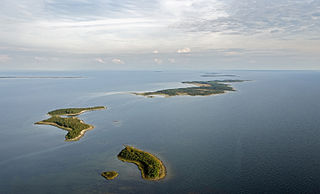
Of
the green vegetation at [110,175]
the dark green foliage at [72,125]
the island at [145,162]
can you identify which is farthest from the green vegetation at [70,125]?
the green vegetation at [110,175]

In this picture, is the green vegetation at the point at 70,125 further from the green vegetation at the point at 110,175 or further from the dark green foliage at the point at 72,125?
the green vegetation at the point at 110,175

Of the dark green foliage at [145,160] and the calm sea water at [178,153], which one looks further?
the dark green foliage at [145,160]

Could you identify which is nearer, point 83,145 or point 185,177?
point 185,177

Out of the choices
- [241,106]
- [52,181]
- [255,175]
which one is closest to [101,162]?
[52,181]

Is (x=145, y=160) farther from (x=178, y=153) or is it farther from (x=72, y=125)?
(x=72, y=125)

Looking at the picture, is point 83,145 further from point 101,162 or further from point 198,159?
point 198,159

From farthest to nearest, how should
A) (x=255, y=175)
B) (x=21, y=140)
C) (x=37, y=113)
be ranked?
(x=37, y=113) → (x=21, y=140) → (x=255, y=175)

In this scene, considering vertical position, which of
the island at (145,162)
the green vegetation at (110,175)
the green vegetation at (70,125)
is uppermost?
the green vegetation at (70,125)
